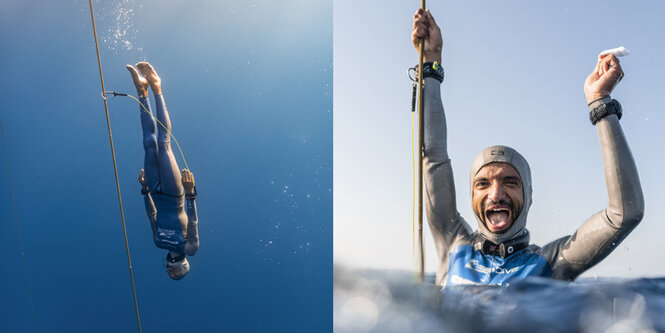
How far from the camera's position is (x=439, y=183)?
6.49 feet

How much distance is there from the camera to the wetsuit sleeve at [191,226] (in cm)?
363

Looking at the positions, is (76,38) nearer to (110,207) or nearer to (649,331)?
(110,207)

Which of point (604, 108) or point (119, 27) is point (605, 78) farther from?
point (119, 27)

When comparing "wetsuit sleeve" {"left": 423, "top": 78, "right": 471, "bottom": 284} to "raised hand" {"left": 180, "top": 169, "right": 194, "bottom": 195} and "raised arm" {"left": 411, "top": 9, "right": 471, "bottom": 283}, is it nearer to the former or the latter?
"raised arm" {"left": 411, "top": 9, "right": 471, "bottom": 283}


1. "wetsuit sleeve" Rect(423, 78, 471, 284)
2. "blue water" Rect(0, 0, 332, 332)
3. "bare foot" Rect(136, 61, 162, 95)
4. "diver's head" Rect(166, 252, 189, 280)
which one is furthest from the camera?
"blue water" Rect(0, 0, 332, 332)

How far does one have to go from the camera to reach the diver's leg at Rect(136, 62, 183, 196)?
11.6ft

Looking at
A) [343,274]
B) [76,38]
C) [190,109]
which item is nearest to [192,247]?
[190,109]

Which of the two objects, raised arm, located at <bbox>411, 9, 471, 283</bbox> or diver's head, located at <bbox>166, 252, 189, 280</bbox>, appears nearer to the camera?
raised arm, located at <bbox>411, 9, 471, 283</bbox>

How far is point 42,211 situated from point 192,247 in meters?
1.99

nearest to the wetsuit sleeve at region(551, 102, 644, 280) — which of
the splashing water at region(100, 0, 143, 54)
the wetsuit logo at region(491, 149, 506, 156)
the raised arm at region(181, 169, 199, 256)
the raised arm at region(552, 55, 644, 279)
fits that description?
the raised arm at region(552, 55, 644, 279)

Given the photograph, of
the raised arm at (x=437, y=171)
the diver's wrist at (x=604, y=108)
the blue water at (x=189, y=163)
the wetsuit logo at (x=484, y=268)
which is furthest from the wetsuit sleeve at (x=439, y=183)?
the blue water at (x=189, y=163)

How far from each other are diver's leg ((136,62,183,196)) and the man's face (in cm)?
241

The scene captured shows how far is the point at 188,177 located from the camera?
3635mm

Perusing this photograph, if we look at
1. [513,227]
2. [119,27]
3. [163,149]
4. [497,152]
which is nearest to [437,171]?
[497,152]
